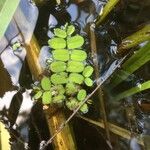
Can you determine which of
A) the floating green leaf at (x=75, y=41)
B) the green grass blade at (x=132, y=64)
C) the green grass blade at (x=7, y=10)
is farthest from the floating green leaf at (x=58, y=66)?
the green grass blade at (x=7, y=10)

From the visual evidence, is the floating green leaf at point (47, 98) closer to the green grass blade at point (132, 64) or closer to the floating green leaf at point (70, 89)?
the floating green leaf at point (70, 89)

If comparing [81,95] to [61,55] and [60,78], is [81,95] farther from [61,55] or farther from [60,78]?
[61,55]

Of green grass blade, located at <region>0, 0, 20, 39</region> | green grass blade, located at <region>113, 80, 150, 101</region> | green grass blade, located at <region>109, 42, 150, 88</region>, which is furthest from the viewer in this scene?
green grass blade, located at <region>113, 80, 150, 101</region>

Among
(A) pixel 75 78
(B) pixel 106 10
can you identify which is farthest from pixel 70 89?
(B) pixel 106 10

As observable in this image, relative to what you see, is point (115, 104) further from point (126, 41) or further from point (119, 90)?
point (126, 41)

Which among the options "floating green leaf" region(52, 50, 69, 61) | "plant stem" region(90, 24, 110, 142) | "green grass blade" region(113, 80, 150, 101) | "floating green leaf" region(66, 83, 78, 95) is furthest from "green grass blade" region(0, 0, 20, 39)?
"green grass blade" region(113, 80, 150, 101)

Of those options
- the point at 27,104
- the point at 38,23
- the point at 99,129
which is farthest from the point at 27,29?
the point at 99,129

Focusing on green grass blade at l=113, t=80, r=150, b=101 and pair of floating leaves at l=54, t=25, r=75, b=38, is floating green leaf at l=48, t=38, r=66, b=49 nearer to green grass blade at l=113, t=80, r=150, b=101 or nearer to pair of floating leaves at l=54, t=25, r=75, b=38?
pair of floating leaves at l=54, t=25, r=75, b=38
